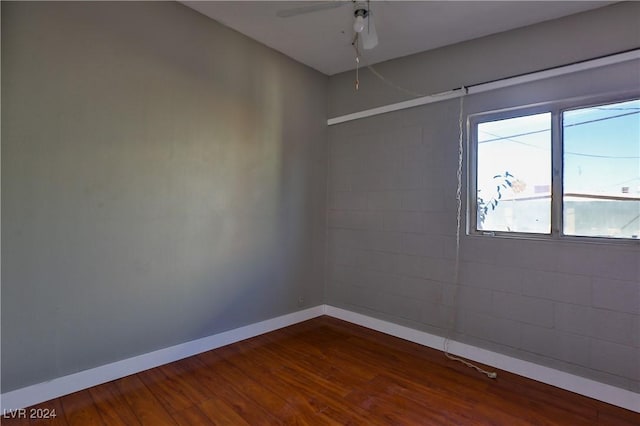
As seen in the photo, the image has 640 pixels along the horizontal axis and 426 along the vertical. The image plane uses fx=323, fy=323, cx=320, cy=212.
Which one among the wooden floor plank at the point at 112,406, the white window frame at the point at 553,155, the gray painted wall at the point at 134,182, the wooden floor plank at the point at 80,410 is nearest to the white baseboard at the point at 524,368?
the white window frame at the point at 553,155

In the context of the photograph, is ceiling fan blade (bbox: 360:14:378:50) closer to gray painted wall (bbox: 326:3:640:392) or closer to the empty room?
the empty room

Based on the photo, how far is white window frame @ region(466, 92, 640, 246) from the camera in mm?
2432

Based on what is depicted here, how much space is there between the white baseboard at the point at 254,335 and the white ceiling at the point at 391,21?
282 centimetres

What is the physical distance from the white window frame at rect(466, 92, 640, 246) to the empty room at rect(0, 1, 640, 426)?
0.05ft

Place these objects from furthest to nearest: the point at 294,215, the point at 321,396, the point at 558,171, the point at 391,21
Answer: the point at 294,215, the point at 391,21, the point at 558,171, the point at 321,396

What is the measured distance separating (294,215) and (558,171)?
252cm

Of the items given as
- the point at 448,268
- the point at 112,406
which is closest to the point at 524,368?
the point at 448,268

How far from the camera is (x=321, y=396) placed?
2289 mm

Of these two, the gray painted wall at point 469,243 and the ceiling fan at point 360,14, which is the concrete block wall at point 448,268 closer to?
the gray painted wall at point 469,243

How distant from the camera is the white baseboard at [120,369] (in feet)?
6.68

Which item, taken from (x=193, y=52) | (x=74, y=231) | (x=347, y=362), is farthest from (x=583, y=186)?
(x=74, y=231)

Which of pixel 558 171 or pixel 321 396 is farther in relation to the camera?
pixel 558 171

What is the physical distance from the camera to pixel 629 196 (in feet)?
7.69

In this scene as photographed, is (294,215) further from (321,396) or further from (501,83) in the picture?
(501,83)
